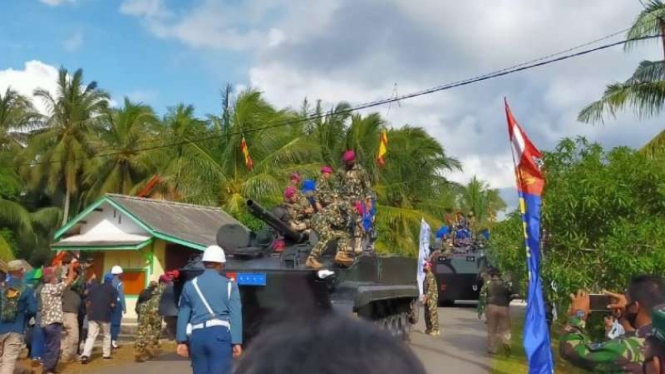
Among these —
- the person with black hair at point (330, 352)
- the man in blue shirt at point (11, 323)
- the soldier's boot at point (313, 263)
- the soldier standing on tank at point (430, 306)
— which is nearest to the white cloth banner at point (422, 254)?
the soldier standing on tank at point (430, 306)

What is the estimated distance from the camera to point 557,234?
10.3 metres

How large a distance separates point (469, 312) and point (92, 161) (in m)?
21.3

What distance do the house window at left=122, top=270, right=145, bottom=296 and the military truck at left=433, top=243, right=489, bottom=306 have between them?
8.74 m

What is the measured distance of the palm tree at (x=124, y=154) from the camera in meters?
36.0

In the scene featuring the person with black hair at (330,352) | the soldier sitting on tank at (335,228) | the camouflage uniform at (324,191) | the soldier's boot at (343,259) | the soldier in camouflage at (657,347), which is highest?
the camouflage uniform at (324,191)

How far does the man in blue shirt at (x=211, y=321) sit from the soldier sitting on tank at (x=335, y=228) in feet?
11.9

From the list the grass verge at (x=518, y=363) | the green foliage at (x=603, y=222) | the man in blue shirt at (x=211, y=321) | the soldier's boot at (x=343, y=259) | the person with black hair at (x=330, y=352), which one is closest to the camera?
the person with black hair at (x=330, y=352)

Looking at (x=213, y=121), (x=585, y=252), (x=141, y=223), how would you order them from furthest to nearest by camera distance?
(x=213, y=121) < (x=141, y=223) < (x=585, y=252)

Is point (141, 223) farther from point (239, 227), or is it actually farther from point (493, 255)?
point (493, 255)

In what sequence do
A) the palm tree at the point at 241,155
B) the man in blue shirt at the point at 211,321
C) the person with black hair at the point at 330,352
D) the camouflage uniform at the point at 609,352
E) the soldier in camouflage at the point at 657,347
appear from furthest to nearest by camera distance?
the palm tree at the point at 241,155 < the man in blue shirt at the point at 211,321 < the camouflage uniform at the point at 609,352 < the soldier in camouflage at the point at 657,347 < the person with black hair at the point at 330,352

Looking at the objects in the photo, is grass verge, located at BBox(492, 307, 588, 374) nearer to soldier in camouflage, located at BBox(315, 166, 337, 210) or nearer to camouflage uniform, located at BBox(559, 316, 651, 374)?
soldier in camouflage, located at BBox(315, 166, 337, 210)

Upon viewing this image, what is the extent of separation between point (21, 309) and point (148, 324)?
3.35m

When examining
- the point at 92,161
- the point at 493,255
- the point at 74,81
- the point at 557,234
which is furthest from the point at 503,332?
the point at 74,81

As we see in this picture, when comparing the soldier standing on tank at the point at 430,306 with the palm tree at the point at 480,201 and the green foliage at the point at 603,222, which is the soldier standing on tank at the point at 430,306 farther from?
the palm tree at the point at 480,201
